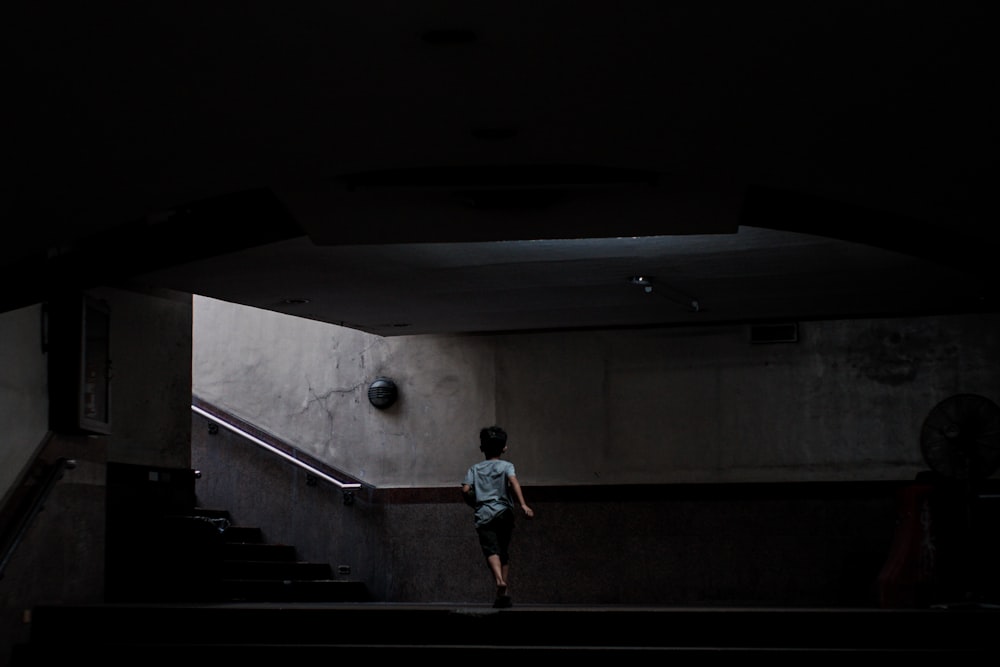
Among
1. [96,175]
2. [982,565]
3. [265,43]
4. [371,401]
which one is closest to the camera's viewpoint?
[265,43]

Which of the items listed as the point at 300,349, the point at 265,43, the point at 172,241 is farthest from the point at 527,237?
the point at 300,349

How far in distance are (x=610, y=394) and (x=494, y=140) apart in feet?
22.9

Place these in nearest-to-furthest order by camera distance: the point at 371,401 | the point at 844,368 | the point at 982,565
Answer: the point at 982,565 < the point at 844,368 < the point at 371,401

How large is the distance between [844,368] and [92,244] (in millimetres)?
6964

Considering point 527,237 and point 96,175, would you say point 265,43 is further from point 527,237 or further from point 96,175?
point 527,237

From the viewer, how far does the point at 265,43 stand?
4.39 meters

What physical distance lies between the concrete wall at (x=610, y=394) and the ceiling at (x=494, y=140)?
2.15 meters

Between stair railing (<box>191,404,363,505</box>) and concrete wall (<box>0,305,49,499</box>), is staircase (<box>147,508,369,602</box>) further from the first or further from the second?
concrete wall (<box>0,305,49,499</box>)

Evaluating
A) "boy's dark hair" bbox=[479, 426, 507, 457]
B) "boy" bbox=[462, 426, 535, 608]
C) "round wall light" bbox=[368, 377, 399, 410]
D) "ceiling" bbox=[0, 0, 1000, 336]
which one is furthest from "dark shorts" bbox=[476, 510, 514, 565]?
"round wall light" bbox=[368, 377, 399, 410]

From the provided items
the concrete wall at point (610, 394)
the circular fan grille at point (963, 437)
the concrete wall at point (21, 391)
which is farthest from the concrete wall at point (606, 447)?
the concrete wall at point (21, 391)

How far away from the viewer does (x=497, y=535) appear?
9.59 m

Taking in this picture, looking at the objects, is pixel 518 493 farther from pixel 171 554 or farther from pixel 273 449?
pixel 273 449

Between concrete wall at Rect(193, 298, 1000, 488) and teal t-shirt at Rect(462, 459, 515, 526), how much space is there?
286 centimetres

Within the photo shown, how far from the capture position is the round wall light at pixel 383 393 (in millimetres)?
12977
